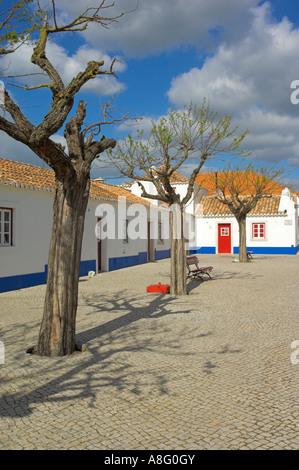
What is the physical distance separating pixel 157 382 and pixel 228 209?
86.2ft

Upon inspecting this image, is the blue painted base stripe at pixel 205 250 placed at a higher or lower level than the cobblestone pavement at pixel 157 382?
higher

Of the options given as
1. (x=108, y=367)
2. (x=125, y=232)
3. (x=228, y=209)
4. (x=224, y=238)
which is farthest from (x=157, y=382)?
(x=228, y=209)

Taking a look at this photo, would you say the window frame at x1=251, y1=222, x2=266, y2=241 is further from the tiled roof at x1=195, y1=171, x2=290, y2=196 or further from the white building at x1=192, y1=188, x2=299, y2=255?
the tiled roof at x1=195, y1=171, x2=290, y2=196

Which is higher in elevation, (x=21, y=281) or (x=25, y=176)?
(x=25, y=176)

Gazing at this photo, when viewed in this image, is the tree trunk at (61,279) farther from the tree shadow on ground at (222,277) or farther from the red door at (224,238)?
the red door at (224,238)

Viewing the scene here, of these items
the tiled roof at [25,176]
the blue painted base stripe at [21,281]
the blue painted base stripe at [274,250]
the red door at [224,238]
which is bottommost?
the blue painted base stripe at [21,281]

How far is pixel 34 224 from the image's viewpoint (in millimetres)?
12727

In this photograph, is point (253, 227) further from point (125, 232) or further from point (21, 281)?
point (21, 281)

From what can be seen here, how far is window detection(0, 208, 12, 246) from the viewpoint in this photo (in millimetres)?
11562

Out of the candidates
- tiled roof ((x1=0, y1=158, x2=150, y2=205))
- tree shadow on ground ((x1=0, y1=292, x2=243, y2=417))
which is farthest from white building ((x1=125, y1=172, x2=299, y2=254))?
tree shadow on ground ((x1=0, y1=292, x2=243, y2=417))

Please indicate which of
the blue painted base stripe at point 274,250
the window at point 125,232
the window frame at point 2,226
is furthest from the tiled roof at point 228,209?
the window frame at point 2,226

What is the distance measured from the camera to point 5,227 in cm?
1177

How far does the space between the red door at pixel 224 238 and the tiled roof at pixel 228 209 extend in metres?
1.00

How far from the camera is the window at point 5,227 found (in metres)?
11.6
